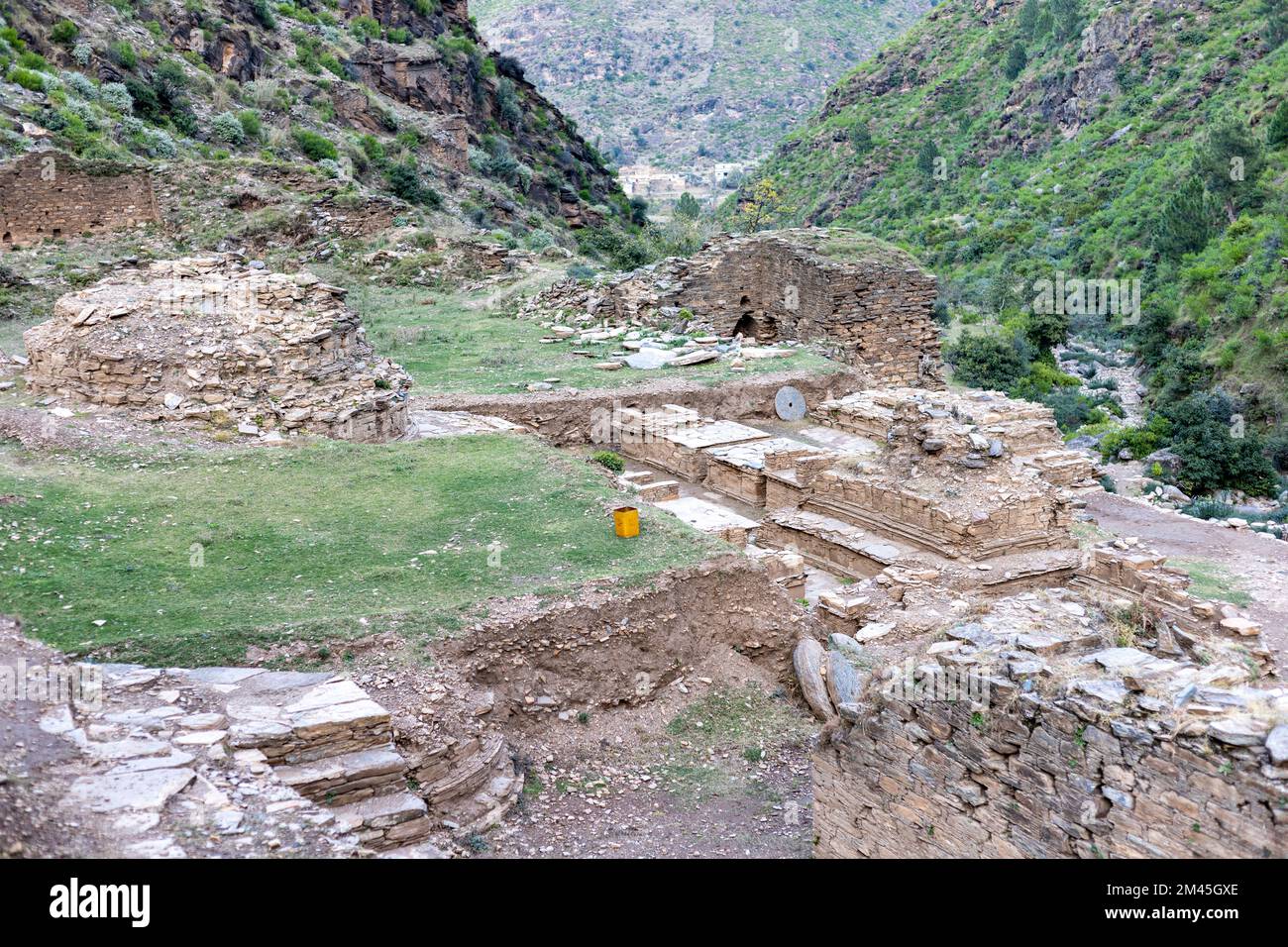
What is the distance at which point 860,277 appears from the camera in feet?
66.1

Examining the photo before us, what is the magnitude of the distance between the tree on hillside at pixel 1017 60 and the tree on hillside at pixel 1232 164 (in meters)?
19.6

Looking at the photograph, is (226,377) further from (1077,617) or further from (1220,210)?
(1220,210)

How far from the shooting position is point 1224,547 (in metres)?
13.0

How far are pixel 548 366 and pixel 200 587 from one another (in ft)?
33.2

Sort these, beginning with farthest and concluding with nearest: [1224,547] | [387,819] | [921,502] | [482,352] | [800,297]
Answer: [800,297] < [482,352] < [1224,547] < [921,502] < [387,819]

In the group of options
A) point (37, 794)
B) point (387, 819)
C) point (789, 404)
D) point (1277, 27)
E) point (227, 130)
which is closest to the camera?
point (37, 794)

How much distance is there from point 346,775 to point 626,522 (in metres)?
3.74

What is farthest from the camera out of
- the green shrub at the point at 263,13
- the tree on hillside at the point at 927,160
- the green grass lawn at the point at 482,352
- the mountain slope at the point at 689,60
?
the mountain slope at the point at 689,60

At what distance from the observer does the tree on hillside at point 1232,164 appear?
110 feet

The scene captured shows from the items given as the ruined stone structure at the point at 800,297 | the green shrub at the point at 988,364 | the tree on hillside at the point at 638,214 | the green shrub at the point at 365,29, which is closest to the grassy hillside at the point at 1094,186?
the green shrub at the point at 988,364

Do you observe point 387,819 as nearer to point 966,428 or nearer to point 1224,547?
point 966,428

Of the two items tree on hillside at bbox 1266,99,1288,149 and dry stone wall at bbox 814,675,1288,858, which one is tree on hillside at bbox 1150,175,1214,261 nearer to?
tree on hillside at bbox 1266,99,1288,149

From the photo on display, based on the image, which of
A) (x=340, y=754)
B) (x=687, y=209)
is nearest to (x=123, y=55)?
(x=687, y=209)

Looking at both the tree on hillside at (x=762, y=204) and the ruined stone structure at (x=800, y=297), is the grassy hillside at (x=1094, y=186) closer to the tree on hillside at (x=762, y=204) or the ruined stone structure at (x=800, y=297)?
the tree on hillside at (x=762, y=204)
